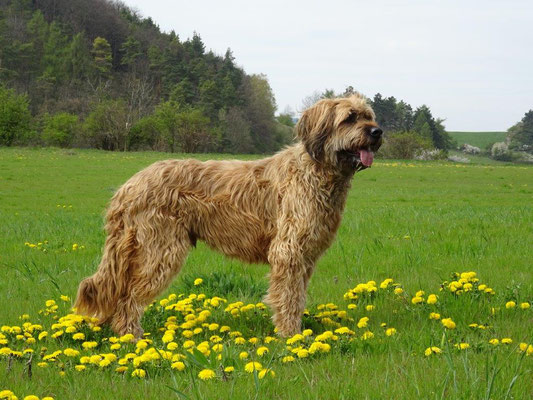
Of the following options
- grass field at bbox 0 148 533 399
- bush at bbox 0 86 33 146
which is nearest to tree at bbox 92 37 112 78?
bush at bbox 0 86 33 146

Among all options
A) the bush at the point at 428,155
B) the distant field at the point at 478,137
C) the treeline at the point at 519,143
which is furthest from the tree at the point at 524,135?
the distant field at the point at 478,137

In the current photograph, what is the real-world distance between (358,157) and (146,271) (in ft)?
7.38

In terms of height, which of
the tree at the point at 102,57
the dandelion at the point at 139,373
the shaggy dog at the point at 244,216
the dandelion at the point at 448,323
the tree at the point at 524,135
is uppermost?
the tree at the point at 102,57

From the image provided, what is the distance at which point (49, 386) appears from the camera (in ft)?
12.4

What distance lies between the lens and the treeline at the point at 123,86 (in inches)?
2483

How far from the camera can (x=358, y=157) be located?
5492mm

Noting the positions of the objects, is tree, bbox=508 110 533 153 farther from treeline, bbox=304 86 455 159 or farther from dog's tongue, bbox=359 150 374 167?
dog's tongue, bbox=359 150 374 167

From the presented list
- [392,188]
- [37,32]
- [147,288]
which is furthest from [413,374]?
[37,32]

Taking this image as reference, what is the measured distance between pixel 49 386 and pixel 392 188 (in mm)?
24436

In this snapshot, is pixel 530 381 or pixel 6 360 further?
pixel 6 360

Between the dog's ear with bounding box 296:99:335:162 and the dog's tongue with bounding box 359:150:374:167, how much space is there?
15.1 inches

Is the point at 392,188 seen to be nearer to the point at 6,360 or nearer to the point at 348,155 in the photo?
the point at 348,155

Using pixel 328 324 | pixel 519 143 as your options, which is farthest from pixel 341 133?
pixel 519 143

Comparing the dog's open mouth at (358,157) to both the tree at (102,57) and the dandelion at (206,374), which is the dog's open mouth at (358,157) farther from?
the tree at (102,57)
